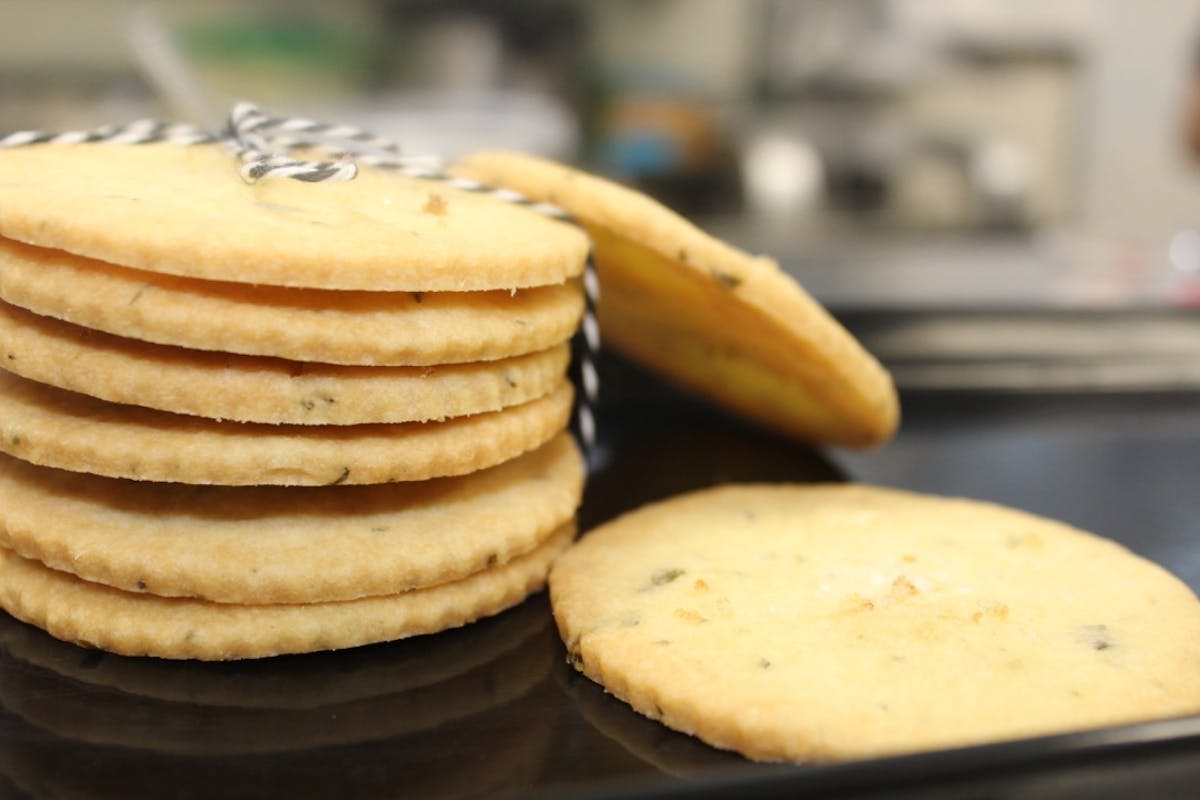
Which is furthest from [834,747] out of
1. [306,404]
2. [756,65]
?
[756,65]

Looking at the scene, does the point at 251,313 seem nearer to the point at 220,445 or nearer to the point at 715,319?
the point at 220,445

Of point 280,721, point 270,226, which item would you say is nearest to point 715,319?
point 270,226

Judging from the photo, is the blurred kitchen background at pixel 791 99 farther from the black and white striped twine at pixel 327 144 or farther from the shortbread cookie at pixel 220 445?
the shortbread cookie at pixel 220 445

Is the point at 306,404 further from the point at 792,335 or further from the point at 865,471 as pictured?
the point at 865,471

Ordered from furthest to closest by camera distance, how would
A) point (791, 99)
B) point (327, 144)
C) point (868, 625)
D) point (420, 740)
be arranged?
1. point (791, 99)
2. point (327, 144)
3. point (868, 625)
4. point (420, 740)

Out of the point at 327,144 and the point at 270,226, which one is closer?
the point at 270,226

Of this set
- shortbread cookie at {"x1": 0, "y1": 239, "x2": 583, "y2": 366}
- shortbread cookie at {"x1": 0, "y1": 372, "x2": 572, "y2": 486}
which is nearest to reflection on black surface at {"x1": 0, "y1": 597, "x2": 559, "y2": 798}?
shortbread cookie at {"x1": 0, "y1": 372, "x2": 572, "y2": 486}

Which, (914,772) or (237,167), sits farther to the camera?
(237,167)

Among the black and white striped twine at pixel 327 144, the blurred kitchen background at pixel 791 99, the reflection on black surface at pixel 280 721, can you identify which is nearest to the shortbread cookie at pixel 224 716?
the reflection on black surface at pixel 280 721
